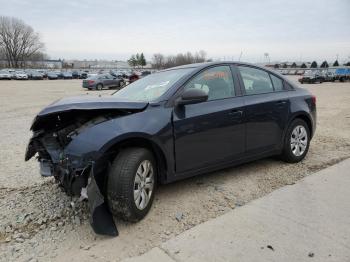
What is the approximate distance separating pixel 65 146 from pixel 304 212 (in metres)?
2.65

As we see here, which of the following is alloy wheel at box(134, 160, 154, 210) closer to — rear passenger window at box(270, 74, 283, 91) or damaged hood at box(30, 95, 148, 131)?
damaged hood at box(30, 95, 148, 131)

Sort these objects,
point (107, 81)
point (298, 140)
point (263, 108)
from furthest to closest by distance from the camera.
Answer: point (107, 81) < point (298, 140) < point (263, 108)

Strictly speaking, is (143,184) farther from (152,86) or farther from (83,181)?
(152,86)

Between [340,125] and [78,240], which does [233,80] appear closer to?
[78,240]

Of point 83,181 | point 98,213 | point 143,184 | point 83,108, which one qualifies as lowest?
point 98,213

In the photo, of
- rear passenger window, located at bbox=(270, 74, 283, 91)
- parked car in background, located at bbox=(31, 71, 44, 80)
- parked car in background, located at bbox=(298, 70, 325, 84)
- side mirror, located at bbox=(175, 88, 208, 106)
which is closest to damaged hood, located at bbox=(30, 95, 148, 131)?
side mirror, located at bbox=(175, 88, 208, 106)

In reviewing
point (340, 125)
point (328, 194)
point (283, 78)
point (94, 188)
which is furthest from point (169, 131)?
point (340, 125)

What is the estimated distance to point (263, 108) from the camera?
4.85 metres

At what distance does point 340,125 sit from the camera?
30.3ft

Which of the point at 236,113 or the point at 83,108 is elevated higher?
the point at 83,108

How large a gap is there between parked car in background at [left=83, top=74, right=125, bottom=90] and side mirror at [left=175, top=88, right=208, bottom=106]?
28.0m

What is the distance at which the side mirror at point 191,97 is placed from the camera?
3828mm

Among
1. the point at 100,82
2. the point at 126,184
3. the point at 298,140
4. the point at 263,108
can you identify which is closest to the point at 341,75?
the point at 100,82

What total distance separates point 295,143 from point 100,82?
91.1 ft
